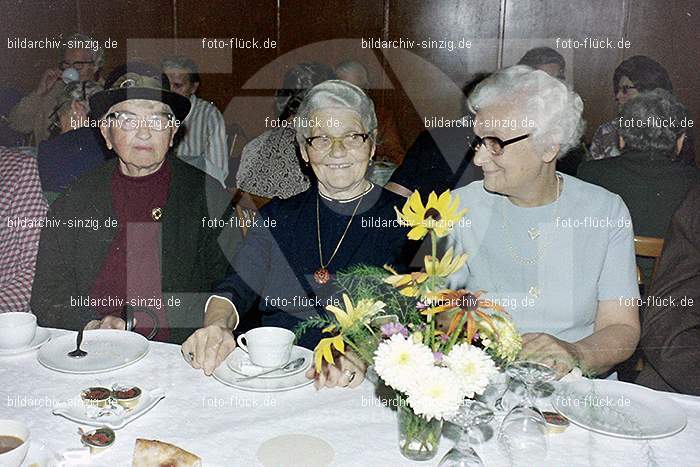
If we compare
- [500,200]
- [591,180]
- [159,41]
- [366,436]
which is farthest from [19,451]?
[159,41]

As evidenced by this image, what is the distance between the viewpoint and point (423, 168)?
3.05 meters

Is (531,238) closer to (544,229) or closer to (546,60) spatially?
(544,229)

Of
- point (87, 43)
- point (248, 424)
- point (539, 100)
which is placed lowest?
point (248, 424)

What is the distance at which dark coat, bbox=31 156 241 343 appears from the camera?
237 cm

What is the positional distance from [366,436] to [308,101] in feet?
3.95

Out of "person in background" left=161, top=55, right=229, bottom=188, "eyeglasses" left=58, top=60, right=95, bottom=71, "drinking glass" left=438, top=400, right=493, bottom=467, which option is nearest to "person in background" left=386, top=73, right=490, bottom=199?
"drinking glass" left=438, top=400, right=493, bottom=467

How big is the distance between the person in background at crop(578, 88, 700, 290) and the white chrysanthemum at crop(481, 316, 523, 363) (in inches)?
75.6

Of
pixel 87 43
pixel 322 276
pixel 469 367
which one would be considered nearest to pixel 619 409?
pixel 469 367

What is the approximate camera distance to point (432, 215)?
1.10 m

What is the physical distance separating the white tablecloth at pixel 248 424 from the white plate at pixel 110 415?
0.02 meters

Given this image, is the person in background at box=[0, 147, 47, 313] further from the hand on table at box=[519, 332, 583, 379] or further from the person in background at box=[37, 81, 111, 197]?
the hand on table at box=[519, 332, 583, 379]

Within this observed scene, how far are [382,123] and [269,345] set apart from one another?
4752mm

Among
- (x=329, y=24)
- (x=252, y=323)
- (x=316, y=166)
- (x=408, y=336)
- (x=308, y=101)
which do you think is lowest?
(x=252, y=323)

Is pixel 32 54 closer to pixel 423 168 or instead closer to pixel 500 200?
pixel 423 168
